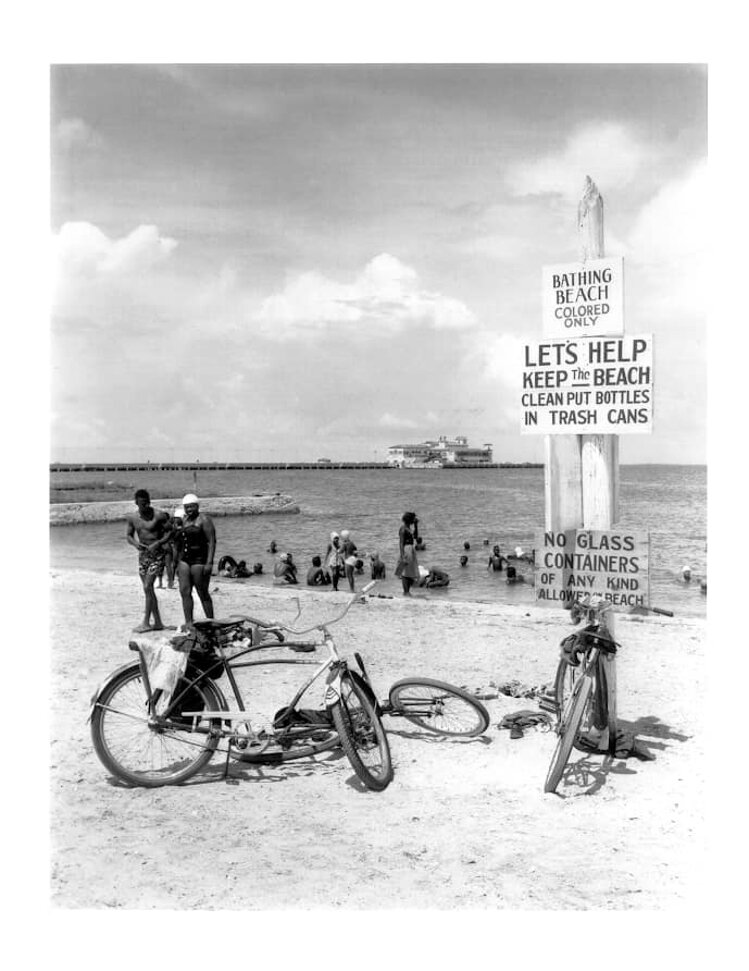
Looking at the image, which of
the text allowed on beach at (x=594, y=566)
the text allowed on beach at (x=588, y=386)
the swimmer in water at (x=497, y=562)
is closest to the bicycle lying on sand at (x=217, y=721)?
the text allowed on beach at (x=594, y=566)

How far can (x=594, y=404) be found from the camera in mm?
4910

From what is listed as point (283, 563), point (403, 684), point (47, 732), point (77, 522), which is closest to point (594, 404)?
point (403, 684)

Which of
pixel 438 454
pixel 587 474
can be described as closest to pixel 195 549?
pixel 587 474

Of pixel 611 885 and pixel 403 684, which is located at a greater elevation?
pixel 403 684

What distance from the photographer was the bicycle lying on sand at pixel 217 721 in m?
4.50

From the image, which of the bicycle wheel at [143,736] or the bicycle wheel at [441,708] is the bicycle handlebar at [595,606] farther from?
the bicycle wheel at [143,736]

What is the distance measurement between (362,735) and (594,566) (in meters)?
1.59

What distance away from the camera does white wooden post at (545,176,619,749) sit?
16.2 feet

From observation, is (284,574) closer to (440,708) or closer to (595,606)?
(440,708)

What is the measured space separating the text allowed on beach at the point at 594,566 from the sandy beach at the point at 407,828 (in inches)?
35.0

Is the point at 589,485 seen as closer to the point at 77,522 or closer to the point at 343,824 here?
the point at 343,824

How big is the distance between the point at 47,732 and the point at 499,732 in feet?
8.37

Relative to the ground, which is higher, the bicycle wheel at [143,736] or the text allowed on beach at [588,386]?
the text allowed on beach at [588,386]

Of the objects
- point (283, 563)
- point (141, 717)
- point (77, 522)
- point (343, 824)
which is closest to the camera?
point (343, 824)
